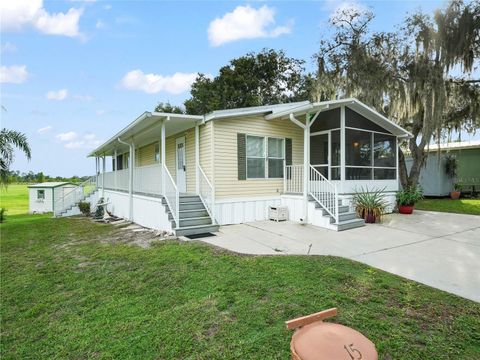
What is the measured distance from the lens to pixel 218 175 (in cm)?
827

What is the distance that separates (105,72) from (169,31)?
17.6 ft

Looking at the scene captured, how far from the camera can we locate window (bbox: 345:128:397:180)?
9055 millimetres

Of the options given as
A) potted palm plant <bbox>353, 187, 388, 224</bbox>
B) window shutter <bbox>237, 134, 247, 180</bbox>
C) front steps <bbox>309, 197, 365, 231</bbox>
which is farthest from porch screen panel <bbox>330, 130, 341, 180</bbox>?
window shutter <bbox>237, 134, 247, 180</bbox>

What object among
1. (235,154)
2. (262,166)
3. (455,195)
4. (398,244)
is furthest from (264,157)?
(455,195)

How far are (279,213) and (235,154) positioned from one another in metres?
2.22

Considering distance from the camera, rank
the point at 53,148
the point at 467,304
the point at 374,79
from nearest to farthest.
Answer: the point at 467,304, the point at 374,79, the point at 53,148

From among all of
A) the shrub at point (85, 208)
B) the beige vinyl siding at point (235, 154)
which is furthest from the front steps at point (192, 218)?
the shrub at point (85, 208)

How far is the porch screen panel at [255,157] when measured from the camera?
351 inches

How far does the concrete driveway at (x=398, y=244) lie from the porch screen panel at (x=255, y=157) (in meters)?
1.55

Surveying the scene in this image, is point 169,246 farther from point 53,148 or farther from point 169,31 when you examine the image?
point 53,148

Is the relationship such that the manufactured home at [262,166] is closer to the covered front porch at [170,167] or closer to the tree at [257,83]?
the covered front porch at [170,167]

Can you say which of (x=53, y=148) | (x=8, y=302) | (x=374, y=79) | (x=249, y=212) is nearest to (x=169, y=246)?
(x=8, y=302)

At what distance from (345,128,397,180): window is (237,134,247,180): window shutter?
312cm

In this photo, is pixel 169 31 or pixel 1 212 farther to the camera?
pixel 1 212
